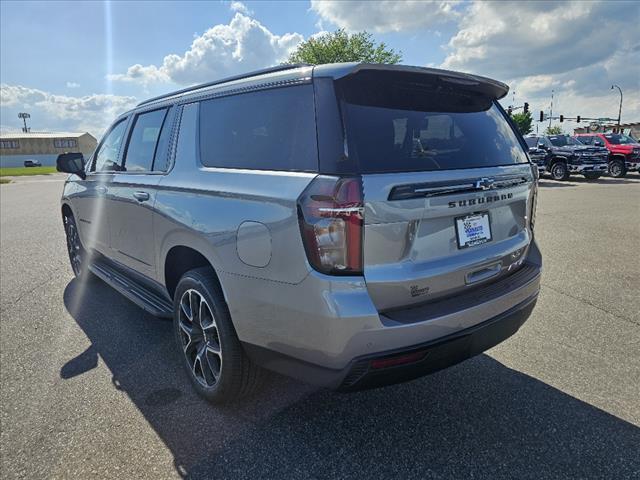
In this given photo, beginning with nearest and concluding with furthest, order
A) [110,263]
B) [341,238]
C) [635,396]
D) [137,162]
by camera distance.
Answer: [341,238]
[635,396]
[137,162]
[110,263]

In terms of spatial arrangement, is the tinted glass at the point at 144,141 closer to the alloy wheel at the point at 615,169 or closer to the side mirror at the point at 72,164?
the side mirror at the point at 72,164

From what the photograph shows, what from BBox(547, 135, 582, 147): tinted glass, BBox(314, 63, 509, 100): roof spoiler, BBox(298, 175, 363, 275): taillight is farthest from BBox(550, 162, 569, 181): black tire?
BBox(298, 175, 363, 275): taillight

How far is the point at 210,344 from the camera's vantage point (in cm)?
269

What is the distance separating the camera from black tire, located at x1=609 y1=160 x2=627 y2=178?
1998 centimetres

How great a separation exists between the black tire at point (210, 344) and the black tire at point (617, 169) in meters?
22.8

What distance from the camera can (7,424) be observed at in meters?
2.60

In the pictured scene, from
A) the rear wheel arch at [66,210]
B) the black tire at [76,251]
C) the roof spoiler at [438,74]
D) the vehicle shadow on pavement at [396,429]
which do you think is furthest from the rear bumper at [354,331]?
the rear wheel arch at [66,210]

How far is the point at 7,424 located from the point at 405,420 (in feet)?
7.72

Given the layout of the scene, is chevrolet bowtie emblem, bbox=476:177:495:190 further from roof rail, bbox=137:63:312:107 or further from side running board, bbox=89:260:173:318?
side running board, bbox=89:260:173:318

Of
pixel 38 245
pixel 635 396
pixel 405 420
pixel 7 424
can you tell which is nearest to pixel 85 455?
pixel 7 424

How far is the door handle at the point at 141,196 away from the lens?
318 centimetres

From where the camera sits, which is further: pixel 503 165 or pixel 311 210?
pixel 503 165

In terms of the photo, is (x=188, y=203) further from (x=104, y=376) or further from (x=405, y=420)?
(x=405, y=420)

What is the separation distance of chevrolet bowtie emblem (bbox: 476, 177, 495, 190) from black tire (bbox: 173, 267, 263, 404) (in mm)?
1531
